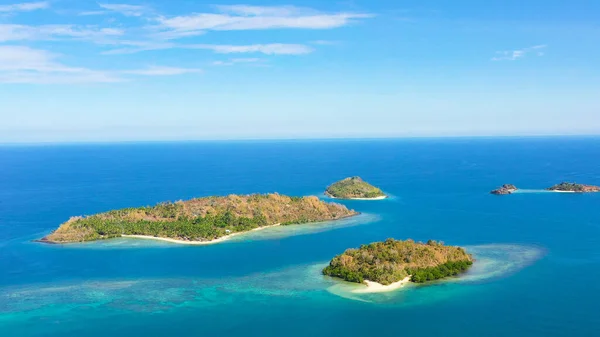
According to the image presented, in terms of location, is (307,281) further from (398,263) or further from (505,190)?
(505,190)

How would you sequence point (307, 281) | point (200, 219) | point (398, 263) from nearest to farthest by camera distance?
point (307, 281) < point (398, 263) < point (200, 219)

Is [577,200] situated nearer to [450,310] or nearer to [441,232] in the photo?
[441,232]

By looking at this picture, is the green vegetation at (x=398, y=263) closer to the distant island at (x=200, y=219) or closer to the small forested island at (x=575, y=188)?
the distant island at (x=200, y=219)

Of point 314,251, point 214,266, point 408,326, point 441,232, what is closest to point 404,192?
point 441,232

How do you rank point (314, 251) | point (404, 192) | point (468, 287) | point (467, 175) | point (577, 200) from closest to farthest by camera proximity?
1. point (468, 287)
2. point (314, 251)
3. point (577, 200)
4. point (404, 192)
5. point (467, 175)

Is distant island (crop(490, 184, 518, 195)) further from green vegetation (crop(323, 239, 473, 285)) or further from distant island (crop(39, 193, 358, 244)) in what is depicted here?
green vegetation (crop(323, 239, 473, 285))

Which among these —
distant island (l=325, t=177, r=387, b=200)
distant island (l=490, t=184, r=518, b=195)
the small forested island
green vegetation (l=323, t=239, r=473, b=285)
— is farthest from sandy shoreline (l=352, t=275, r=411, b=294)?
the small forested island

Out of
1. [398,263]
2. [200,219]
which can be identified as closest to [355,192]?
[200,219]

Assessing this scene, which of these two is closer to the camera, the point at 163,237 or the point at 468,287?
the point at 468,287
